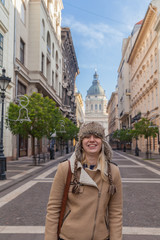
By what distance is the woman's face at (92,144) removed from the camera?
221cm

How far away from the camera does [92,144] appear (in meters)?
2.21

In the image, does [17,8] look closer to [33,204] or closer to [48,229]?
[33,204]

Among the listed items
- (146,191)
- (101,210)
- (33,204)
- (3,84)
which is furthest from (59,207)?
(3,84)

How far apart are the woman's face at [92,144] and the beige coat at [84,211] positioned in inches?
6.2

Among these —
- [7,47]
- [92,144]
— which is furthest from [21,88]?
[92,144]

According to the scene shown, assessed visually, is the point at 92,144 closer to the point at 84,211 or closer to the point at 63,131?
the point at 84,211

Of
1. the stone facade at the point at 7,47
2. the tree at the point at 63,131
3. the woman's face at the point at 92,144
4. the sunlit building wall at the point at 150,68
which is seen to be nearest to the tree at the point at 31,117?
the stone facade at the point at 7,47

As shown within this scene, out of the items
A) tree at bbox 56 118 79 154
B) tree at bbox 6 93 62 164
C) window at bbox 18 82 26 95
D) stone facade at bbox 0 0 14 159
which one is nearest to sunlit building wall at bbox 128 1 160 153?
tree at bbox 56 118 79 154

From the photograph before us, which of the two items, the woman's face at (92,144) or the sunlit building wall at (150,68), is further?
the sunlit building wall at (150,68)

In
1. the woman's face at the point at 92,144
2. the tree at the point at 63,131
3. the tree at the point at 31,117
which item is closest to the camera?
the woman's face at the point at 92,144

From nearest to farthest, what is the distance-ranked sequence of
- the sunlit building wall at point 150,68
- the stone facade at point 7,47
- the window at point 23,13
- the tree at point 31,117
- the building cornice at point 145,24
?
the tree at point 31,117
the stone facade at point 7,47
the window at point 23,13
the sunlit building wall at point 150,68
the building cornice at point 145,24

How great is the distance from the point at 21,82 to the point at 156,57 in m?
16.7

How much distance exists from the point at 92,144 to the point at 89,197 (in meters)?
0.44

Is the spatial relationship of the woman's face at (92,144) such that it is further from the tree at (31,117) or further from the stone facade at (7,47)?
the stone facade at (7,47)
